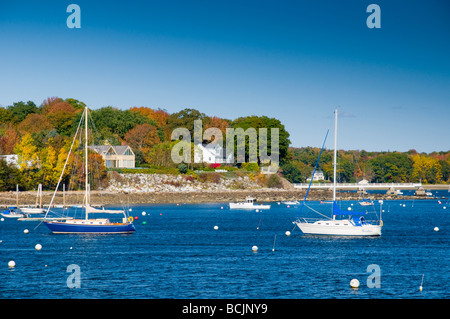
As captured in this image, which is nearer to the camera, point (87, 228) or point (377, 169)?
point (87, 228)

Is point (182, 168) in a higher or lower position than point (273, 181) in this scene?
higher

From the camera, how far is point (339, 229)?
50.6 meters

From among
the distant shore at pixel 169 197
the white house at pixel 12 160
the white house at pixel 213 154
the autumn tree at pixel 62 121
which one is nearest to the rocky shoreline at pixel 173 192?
the distant shore at pixel 169 197

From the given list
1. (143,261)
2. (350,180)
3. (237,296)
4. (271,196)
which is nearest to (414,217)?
(271,196)

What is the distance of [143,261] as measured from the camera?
3919cm

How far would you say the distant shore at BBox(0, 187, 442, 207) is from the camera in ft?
287

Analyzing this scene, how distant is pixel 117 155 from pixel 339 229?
247 ft

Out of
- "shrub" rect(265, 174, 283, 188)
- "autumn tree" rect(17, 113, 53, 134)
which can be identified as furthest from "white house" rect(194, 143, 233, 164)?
"autumn tree" rect(17, 113, 53, 134)

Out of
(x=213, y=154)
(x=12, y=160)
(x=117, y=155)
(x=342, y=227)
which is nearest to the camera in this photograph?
(x=342, y=227)

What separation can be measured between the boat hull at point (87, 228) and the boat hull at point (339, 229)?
16.1 meters

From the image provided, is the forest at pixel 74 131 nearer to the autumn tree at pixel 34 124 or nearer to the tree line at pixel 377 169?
the autumn tree at pixel 34 124

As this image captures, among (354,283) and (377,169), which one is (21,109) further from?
(354,283)

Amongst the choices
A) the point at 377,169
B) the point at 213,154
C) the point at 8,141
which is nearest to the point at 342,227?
the point at 8,141

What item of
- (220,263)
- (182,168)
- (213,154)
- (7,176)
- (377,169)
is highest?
(213,154)
